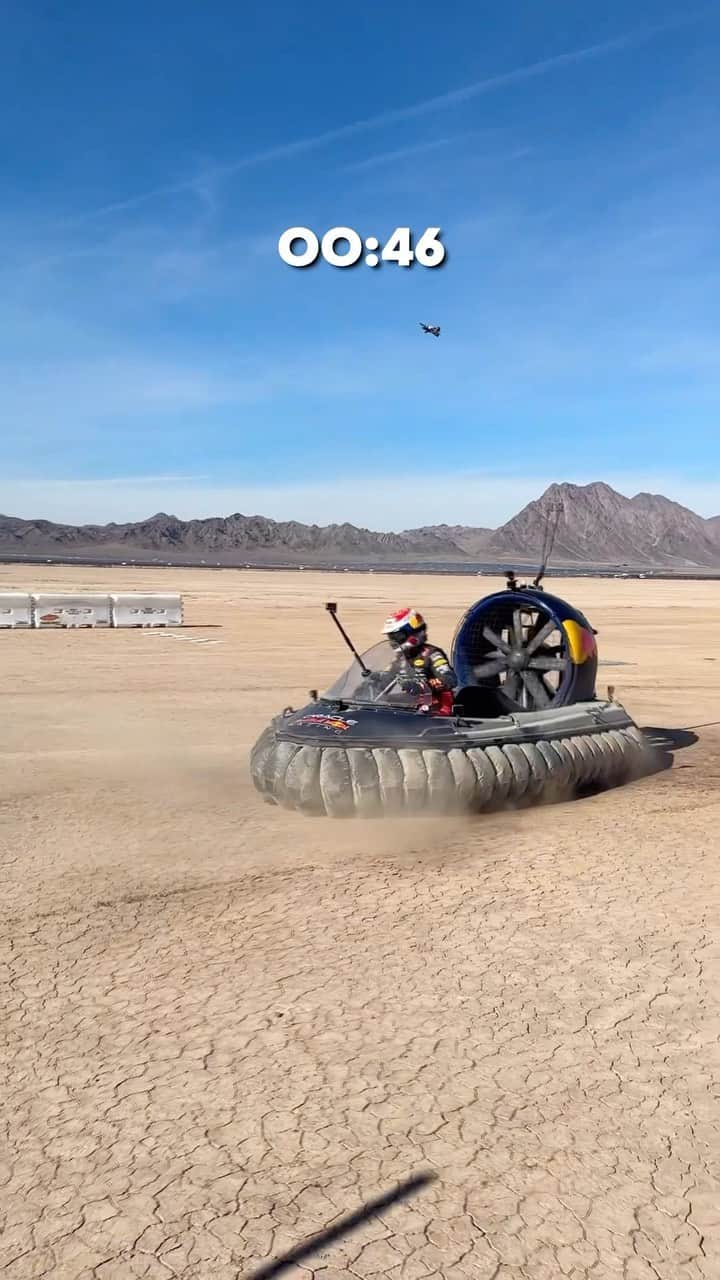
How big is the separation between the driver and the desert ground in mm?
1094

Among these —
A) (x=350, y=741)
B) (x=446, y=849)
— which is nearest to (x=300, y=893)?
(x=446, y=849)

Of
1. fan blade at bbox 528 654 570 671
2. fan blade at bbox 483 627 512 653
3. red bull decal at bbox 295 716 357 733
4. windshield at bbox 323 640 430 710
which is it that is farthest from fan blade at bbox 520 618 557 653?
red bull decal at bbox 295 716 357 733

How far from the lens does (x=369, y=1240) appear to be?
259cm

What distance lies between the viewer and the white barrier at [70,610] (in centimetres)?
2033

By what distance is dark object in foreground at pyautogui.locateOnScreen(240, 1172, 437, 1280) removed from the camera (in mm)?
2483

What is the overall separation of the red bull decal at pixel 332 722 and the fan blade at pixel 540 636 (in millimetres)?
2640

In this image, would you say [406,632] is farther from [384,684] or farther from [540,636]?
[540,636]

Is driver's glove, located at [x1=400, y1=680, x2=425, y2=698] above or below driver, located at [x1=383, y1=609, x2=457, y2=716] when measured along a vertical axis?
below

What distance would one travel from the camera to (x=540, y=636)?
866 cm

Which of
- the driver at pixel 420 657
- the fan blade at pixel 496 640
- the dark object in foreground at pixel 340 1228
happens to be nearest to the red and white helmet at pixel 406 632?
the driver at pixel 420 657

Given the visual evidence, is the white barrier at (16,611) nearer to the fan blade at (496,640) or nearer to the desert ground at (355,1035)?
the desert ground at (355,1035)

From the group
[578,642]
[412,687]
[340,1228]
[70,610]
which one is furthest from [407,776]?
[70,610]

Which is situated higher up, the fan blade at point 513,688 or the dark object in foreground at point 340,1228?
the fan blade at point 513,688

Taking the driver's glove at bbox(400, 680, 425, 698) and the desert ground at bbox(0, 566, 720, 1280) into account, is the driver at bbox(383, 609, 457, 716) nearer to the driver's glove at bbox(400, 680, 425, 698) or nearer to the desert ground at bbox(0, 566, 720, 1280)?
the driver's glove at bbox(400, 680, 425, 698)
